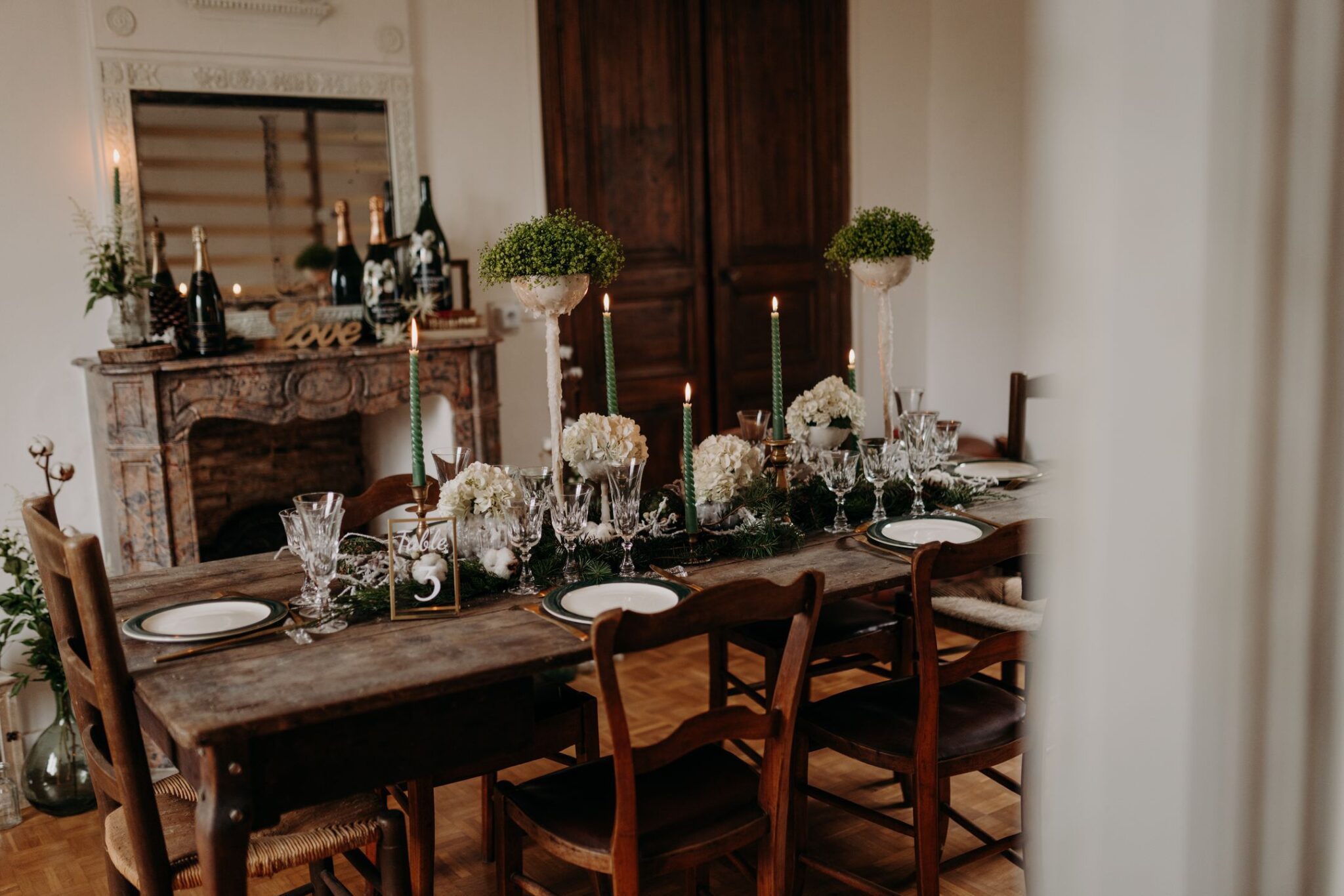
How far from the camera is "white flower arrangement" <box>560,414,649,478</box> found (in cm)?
226

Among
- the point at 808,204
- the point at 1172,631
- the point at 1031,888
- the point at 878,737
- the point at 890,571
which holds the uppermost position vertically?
the point at 808,204

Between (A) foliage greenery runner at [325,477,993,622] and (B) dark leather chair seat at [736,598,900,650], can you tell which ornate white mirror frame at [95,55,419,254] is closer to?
(A) foliage greenery runner at [325,477,993,622]

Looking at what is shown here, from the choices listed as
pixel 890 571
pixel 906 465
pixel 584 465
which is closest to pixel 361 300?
pixel 584 465

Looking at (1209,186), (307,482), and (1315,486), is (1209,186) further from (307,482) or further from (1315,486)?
(307,482)

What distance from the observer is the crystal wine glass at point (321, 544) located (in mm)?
1904

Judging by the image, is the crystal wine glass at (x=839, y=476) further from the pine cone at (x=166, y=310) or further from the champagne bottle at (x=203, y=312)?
the pine cone at (x=166, y=310)

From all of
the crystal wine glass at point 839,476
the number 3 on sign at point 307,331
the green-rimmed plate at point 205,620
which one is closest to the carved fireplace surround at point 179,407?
the number 3 on sign at point 307,331

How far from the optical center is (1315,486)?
24.3 inches

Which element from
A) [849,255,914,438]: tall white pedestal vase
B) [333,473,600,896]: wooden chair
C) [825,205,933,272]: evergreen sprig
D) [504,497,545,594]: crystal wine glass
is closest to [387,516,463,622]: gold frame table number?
[504,497,545,594]: crystal wine glass

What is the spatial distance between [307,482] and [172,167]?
3.66 ft

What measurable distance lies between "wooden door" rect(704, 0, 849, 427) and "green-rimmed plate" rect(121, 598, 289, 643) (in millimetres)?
2882

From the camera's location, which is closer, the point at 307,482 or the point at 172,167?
the point at 172,167

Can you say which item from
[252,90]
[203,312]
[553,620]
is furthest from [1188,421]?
[252,90]

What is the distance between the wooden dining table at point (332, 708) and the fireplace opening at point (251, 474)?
1780mm
